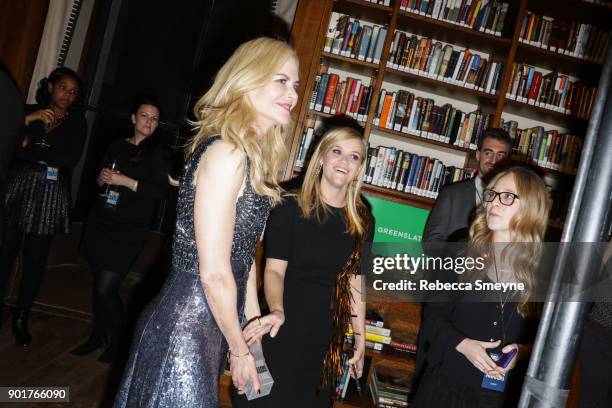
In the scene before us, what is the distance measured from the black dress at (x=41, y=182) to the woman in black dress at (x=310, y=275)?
1728 mm

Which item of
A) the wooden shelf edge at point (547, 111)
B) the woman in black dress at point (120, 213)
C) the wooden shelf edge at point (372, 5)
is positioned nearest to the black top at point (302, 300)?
the woman in black dress at point (120, 213)

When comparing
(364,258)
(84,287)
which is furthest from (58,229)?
(364,258)

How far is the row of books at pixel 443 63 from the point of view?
3.55 meters

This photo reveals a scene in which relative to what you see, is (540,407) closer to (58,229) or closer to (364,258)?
(364,258)

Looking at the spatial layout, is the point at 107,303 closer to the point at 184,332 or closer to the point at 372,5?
the point at 184,332

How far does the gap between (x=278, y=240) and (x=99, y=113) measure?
4269mm

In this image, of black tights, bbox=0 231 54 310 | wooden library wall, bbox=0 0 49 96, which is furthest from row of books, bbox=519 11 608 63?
wooden library wall, bbox=0 0 49 96

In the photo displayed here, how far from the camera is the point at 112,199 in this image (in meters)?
2.98

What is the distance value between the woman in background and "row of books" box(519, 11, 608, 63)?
9.15 ft

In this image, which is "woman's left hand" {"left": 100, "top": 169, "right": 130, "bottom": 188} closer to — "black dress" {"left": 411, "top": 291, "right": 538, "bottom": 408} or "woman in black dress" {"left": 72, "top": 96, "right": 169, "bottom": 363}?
"woman in black dress" {"left": 72, "top": 96, "right": 169, "bottom": 363}

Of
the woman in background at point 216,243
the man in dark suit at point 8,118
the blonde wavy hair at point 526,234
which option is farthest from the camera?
the blonde wavy hair at point 526,234

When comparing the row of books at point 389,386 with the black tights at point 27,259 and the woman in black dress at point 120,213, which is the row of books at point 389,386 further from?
the black tights at point 27,259

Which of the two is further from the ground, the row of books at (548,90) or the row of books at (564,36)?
the row of books at (564,36)

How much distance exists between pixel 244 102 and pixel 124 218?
194 centimetres
